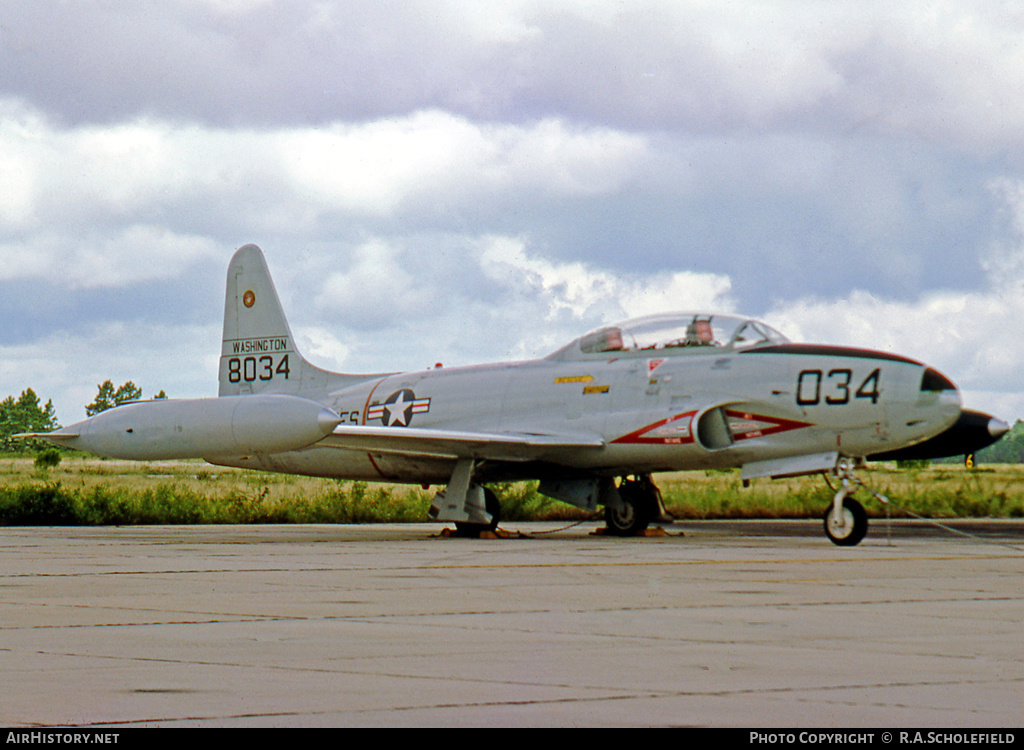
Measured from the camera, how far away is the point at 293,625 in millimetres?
7102

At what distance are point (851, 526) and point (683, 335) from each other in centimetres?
364

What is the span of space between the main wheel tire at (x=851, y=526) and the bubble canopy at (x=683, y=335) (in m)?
2.63

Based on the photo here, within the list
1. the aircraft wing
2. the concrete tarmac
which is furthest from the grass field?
the concrete tarmac

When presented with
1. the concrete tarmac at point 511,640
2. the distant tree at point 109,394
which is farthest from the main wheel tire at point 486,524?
the distant tree at point 109,394

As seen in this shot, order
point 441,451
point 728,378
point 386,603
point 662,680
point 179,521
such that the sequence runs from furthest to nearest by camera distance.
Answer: point 179,521
point 441,451
point 728,378
point 386,603
point 662,680

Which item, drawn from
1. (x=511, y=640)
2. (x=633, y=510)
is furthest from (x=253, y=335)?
(x=511, y=640)

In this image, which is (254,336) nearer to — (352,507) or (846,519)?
(352,507)

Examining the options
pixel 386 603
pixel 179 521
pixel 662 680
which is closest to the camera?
pixel 662 680

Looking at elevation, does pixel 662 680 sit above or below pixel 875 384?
below

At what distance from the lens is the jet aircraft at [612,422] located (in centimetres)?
1566

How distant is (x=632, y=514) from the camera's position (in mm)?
18672
